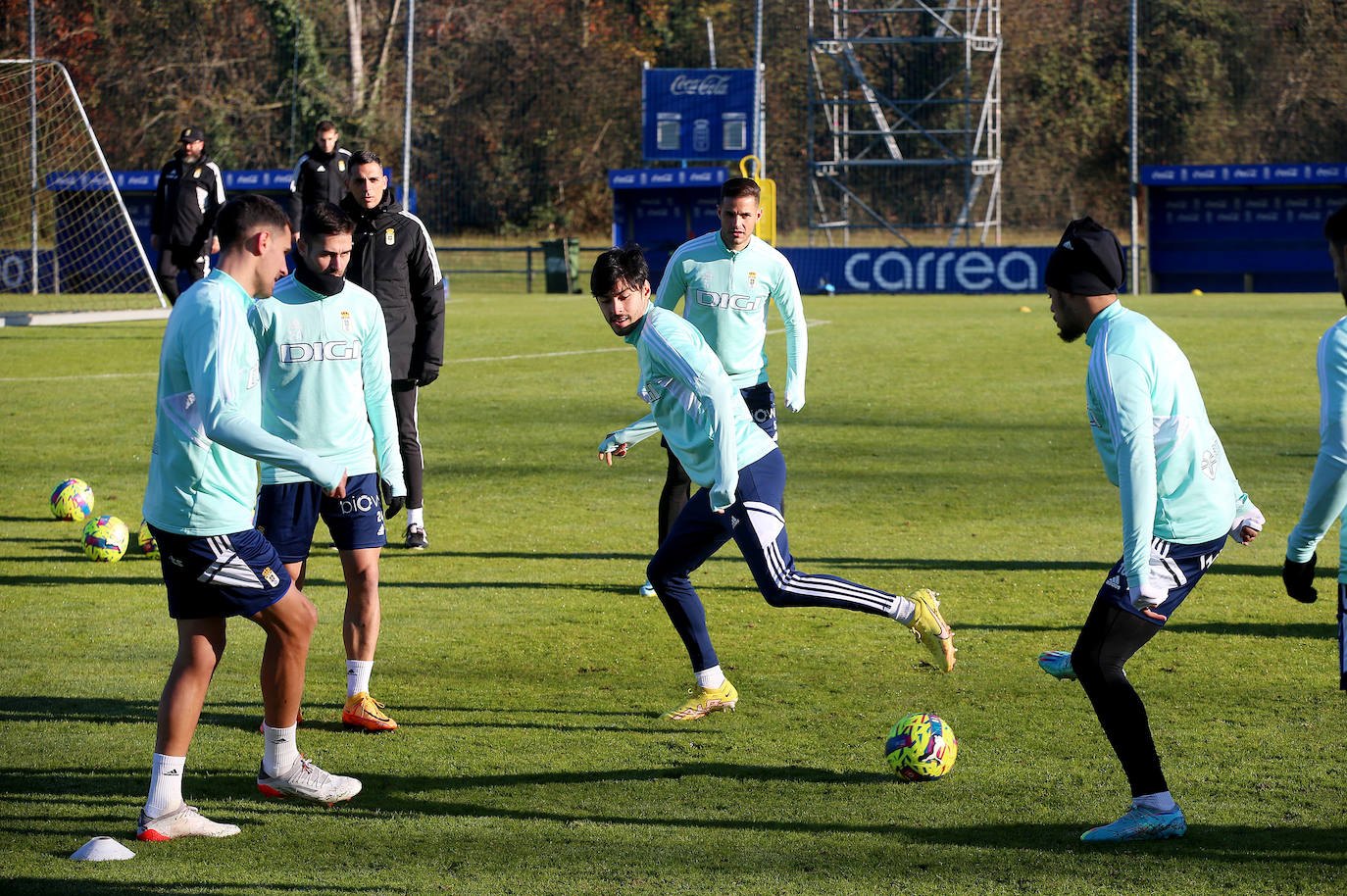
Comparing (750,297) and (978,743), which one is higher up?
(750,297)

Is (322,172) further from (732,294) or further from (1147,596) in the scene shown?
(1147,596)

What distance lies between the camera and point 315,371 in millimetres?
5793

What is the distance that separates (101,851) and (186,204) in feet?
48.5

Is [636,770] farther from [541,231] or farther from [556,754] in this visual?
[541,231]

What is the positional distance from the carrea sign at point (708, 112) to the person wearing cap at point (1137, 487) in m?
35.6

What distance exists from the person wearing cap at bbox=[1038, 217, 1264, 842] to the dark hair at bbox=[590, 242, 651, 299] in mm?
1638

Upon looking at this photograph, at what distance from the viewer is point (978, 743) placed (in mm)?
5824

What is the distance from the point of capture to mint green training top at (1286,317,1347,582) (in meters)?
4.07

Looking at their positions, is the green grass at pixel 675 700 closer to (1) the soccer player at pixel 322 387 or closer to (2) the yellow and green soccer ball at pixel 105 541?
(2) the yellow and green soccer ball at pixel 105 541

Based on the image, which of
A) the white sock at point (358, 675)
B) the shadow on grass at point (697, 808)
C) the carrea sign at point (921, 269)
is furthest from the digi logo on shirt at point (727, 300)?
the carrea sign at point (921, 269)

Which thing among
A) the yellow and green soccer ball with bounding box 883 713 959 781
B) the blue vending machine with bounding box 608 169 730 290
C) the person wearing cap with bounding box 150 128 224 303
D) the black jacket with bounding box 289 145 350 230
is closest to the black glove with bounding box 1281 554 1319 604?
the yellow and green soccer ball with bounding box 883 713 959 781

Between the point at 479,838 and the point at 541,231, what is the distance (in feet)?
145

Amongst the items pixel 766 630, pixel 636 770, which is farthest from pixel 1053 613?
pixel 636 770

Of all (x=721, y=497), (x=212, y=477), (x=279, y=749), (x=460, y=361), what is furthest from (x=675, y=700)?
(x=460, y=361)
